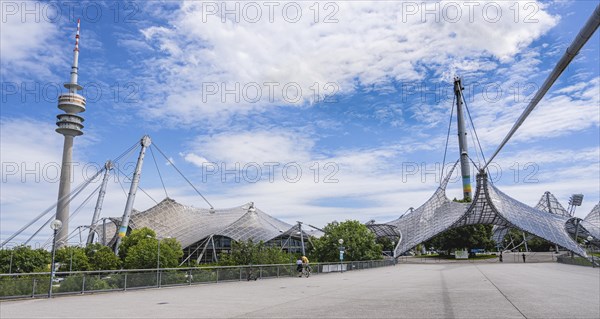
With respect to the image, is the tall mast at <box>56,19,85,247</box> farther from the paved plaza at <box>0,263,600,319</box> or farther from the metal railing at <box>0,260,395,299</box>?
the paved plaza at <box>0,263,600,319</box>

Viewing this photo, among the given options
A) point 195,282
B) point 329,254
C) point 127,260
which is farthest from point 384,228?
point 195,282

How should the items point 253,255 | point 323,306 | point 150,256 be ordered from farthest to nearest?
point 150,256 → point 253,255 → point 323,306

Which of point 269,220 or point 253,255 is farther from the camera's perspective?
point 269,220

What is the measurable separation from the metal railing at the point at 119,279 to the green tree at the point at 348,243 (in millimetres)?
25909

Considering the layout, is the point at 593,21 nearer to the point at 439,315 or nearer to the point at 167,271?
the point at 439,315

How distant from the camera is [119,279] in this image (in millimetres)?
18281

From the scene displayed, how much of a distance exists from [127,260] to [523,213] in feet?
199

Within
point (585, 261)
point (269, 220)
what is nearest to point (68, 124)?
point (269, 220)

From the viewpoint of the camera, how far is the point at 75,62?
116 metres

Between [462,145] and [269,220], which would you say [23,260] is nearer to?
[269,220]

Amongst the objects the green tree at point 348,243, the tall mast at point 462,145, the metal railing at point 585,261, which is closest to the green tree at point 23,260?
the green tree at point 348,243

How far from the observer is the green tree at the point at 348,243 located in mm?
53969

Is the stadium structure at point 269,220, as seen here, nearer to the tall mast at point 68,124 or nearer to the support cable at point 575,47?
the tall mast at point 68,124

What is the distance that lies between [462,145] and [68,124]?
102m
